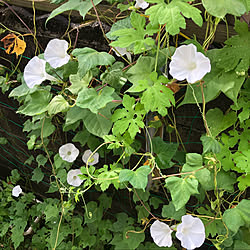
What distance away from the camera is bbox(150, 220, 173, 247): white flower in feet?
4.01

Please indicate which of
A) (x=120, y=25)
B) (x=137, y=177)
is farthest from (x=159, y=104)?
(x=120, y=25)

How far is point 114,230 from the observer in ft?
5.69

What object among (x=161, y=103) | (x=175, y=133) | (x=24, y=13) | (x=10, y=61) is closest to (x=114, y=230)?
(x=175, y=133)

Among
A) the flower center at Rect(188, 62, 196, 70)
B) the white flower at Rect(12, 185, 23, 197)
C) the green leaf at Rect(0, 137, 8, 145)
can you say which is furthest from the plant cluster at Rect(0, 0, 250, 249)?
the green leaf at Rect(0, 137, 8, 145)

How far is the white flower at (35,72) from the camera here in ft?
4.08

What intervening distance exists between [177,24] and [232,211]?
70 cm

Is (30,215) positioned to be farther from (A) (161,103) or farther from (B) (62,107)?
(A) (161,103)

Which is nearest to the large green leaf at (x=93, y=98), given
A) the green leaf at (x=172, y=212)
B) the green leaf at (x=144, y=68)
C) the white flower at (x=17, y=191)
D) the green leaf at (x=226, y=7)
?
the green leaf at (x=144, y=68)

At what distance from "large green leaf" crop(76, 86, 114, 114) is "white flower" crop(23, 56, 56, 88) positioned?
0.70ft

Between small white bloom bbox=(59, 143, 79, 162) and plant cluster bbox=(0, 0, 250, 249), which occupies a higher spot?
plant cluster bbox=(0, 0, 250, 249)

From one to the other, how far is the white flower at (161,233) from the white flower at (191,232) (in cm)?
15

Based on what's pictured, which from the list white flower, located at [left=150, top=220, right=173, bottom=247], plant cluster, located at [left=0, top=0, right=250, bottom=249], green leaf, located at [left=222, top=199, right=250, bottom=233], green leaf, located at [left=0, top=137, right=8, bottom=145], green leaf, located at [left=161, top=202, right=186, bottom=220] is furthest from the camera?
green leaf, located at [left=0, top=137, right=8, bottom=145]

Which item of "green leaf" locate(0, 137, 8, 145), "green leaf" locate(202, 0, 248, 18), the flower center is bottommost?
"green leaf" locate(0, 137, 8, 145)

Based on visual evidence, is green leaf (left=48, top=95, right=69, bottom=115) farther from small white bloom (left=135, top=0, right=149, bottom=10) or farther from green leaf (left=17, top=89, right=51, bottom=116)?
small white bloom (left=135, top=0, right=149, bottom=10)
